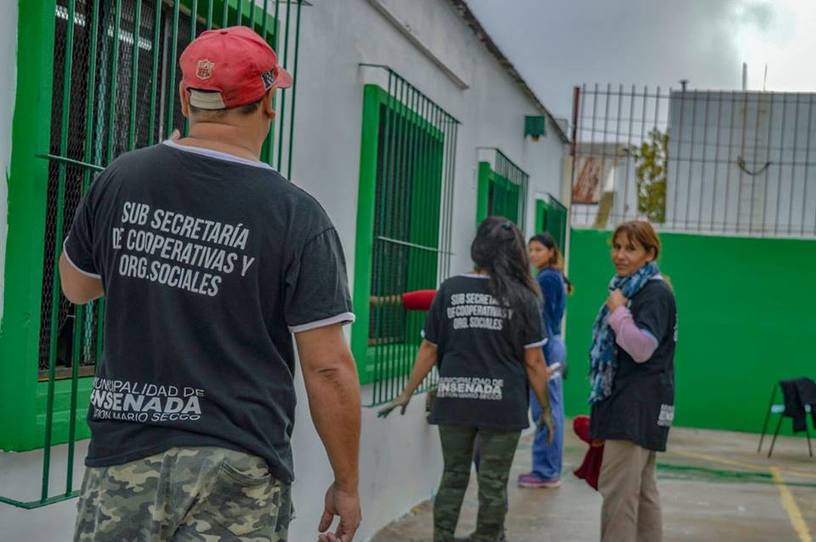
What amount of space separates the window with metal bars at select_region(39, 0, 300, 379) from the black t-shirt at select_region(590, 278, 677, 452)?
2.38 m

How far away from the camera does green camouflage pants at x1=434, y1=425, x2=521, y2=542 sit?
18.2 ft

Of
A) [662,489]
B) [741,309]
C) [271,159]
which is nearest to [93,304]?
[271,159]

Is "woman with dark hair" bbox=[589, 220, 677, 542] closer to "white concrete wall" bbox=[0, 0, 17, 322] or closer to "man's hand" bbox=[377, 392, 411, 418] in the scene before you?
"man's hand" bbox=[377, 392, 411, 418]

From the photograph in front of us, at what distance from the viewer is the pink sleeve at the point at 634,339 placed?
521 cm

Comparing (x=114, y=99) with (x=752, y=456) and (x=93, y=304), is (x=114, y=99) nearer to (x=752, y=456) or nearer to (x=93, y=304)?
(x=93, y=304)

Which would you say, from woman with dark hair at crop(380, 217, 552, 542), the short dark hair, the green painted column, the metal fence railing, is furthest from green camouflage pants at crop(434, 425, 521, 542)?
the metal fence railing

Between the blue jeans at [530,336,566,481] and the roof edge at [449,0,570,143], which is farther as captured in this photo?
the blue jeans at [530,336,566,481]

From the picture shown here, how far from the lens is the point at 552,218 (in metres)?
13.1

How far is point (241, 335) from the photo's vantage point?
8.07 feet

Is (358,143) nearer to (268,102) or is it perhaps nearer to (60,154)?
(60,154)

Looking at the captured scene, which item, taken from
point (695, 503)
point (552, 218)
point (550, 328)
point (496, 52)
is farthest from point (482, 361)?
point (552, 218)

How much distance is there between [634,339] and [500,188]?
4.82 metres

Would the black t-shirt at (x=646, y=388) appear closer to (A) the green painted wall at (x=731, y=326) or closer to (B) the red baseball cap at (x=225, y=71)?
(B) the red baseball cap at (x=225, y=71)

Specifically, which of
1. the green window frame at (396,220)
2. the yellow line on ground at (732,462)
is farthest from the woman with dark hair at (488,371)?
the yellow line on ground at (732,462)
